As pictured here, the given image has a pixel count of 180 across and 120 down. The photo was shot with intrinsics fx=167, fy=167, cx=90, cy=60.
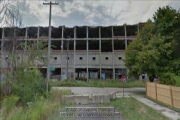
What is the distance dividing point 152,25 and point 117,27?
20579 millimetres

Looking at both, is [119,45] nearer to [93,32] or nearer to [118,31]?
[118,31]

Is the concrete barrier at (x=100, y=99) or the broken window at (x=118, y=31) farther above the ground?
the broken window at (x=118, y=31)

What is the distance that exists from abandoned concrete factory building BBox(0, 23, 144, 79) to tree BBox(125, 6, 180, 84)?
753 inches

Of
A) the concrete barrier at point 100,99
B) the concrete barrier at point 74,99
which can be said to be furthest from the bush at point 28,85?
the concrete barrier at point 100,99

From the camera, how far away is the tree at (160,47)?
45.1 ft

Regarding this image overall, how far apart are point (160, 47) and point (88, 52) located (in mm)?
22534

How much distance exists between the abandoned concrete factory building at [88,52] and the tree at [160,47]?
19114mm

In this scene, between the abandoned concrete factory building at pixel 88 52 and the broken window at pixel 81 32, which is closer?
the abandoned concrete factory building at pixel 88 52

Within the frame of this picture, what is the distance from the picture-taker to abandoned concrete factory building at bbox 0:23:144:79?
116 feet

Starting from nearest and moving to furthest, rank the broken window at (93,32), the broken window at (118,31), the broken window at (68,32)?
1. the broken window at (118,31)
2. the broken window at (93,32)
3. the broken window at (68,32)

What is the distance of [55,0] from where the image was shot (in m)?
13.9

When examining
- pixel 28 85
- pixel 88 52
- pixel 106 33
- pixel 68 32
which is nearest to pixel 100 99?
pixel 28 85

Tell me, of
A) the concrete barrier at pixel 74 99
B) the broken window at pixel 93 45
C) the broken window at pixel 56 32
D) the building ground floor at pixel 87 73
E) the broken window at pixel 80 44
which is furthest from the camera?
the broken window at pixel 93 45

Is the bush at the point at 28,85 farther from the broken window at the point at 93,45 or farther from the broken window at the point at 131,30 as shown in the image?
the broken window at the point at 131,30
